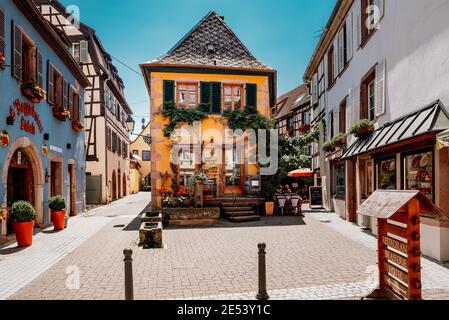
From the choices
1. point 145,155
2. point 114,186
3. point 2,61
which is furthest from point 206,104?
point 145,155

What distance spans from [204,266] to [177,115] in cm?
1017

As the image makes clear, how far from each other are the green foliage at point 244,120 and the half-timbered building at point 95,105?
9.78 metres

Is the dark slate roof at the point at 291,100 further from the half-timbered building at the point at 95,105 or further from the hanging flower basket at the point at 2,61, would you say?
the hanging flower basket at the point at 2,61

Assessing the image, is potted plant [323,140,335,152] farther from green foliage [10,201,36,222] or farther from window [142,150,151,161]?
window [142,150,151,161]

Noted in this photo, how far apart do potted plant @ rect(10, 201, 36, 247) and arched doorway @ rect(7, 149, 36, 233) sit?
2199mm

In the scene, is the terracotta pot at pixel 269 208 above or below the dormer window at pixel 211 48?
below

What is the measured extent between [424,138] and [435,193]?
49.2 inches

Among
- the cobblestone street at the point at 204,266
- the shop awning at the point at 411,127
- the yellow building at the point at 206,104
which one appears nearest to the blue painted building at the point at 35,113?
the cobblestone street at the point at 204,266

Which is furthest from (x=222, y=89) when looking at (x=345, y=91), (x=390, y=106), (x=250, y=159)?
(x=390, y=106)

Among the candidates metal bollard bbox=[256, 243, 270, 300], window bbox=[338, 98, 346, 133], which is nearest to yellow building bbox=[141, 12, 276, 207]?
window bbox=[338, 98, 346, 133]

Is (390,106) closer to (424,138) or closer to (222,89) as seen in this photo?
(424,138)

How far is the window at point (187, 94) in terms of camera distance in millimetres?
16172

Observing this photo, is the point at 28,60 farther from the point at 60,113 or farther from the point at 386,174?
the point at 386,174

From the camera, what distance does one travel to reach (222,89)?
1655cm
